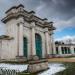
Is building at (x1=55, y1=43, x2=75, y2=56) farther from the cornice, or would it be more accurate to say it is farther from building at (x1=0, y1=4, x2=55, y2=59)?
the cornice

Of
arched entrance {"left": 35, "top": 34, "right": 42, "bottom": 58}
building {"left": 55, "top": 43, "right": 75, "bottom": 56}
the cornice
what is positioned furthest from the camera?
building {"left": 55, "top": 43, "right": 75, "bottom": 56}

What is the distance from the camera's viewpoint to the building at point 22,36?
27.8 meters

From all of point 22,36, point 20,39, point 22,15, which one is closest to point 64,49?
point 22,36

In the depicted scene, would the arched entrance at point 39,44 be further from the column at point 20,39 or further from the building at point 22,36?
the column at point 20,39

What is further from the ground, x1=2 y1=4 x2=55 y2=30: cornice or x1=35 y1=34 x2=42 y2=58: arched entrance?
x1=2 y1=4 x2=55 y2=30: cornice

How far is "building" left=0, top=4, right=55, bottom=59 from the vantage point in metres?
27.8

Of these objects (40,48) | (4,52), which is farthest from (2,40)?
(40,48)

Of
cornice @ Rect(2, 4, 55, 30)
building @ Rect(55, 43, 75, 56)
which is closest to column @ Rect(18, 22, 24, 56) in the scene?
cornice @ Rect(2, 4, 55, 30)

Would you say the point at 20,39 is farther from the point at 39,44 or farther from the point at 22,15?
the point at 39,44

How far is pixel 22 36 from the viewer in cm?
2850

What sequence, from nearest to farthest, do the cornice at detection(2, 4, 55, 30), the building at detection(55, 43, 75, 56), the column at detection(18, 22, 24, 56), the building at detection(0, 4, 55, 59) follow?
1. the column at detection(18, 22, 24, 56)
2. the building at detection(0, 4, 55, 59)
3. the cornice at detection(2, 4, 55, 30)
4. the building at detection(55, 43, 75, 56)

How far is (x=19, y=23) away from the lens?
93.7ft

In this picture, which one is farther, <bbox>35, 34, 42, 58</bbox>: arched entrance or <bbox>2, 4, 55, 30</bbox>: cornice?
<bbox>35, 34, 42, 58</bbox>: arched entrance

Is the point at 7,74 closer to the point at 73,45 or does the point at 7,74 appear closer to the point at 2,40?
the point at 2,40
